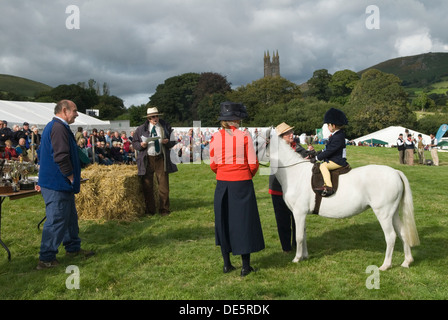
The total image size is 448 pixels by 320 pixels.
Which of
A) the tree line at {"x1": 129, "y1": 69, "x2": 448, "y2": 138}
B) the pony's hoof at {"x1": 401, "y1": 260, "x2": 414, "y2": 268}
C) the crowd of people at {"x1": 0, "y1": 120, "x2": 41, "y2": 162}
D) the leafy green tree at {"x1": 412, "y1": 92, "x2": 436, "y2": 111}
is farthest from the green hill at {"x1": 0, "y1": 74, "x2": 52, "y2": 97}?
the pony's hoof at {"x1": 401, "y1": 260, "x2": 414, "y2": 268}

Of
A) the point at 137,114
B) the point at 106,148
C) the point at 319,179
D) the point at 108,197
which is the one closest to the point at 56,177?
the point at 108,197

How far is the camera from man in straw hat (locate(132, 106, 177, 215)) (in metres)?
8.59

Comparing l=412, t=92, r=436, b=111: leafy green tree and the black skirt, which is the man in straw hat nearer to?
the black skirt

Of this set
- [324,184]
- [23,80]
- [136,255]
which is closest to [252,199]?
[324,184]

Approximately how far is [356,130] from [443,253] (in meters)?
60.1

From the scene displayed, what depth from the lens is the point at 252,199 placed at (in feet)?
16.2

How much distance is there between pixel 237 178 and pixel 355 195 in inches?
74.5

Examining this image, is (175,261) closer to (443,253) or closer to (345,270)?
(345,270)

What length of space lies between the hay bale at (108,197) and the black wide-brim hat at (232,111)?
4451 millimetres

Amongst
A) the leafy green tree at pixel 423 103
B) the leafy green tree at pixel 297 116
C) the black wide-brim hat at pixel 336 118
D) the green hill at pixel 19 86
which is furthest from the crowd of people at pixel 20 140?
the green hill at pixel 19 86

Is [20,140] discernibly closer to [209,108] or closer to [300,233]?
[300,233]

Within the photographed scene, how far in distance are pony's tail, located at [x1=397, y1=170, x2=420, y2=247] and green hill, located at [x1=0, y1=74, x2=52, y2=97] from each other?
469ft

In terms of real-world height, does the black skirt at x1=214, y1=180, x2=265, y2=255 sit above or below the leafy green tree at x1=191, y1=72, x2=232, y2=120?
below

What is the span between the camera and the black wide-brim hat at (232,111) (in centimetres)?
477
